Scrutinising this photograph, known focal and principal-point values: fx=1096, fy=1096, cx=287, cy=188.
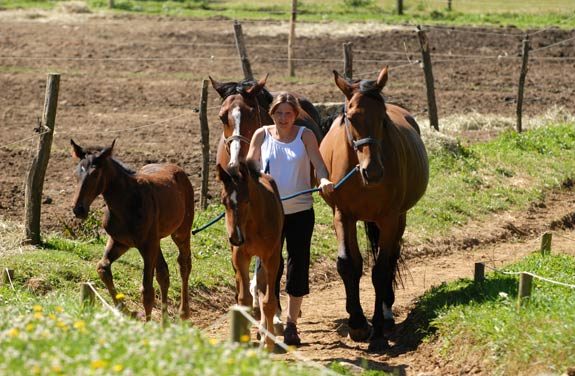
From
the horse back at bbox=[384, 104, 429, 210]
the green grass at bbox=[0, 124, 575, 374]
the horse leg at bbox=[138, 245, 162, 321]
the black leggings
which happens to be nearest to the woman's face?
the black leggings

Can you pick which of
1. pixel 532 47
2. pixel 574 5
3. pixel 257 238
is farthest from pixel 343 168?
pixel 574 5

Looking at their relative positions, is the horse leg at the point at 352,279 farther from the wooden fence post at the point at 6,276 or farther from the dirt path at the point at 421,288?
the wooden fence post at the point at 6,276

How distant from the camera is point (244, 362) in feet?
20.4

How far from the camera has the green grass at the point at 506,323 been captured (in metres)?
8.09

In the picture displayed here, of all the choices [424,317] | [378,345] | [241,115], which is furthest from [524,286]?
[241,115]

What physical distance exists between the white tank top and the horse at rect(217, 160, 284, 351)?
39 cm

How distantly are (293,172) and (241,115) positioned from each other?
3.63ft

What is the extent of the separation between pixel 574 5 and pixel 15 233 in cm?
2770

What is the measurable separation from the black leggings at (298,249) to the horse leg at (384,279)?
0.77 meters

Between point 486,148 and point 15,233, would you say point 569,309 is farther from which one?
point 486,148

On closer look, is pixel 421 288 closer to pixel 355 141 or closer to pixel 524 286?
pixel 355 141

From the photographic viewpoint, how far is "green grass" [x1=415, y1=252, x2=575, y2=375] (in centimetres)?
809

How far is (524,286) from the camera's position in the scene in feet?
29.0

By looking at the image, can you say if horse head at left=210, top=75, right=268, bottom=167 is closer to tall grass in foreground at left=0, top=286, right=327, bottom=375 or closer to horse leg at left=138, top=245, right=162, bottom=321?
horse leg at left=138, top=245, right=162, bottom=321
